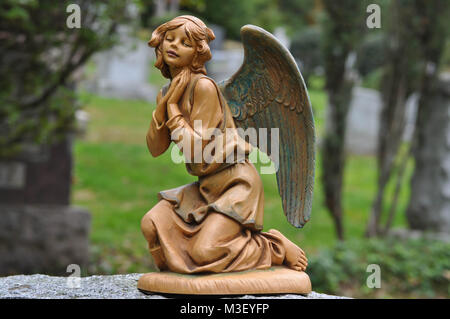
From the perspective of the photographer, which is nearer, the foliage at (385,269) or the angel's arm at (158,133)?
the angel's arm at (158,133)

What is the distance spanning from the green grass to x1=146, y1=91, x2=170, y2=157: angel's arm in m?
2.64

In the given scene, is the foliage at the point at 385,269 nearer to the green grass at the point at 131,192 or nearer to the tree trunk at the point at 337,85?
the tree trunk at the point at 337,85

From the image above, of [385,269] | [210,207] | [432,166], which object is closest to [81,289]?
[210,207]

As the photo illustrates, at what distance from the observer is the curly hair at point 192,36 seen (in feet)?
11.8

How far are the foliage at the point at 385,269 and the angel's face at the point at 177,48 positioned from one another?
3763 millimetres

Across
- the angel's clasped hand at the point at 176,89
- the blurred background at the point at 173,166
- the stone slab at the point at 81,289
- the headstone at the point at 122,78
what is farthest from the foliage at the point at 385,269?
the headstone at the point at 122,78

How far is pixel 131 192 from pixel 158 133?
19.3 ft

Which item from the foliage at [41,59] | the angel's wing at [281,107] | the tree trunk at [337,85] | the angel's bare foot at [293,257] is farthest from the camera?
the tree trunk at [337,85]

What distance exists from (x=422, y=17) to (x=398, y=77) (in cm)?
81

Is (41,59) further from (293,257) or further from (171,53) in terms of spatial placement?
(293,257)

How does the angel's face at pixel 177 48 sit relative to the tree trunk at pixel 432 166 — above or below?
above

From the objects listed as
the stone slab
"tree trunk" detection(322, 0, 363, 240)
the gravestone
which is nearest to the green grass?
the gravestone

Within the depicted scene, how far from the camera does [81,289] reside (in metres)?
3.80

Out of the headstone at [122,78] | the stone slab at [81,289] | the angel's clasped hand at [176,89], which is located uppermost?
the headstone at [122,78]
